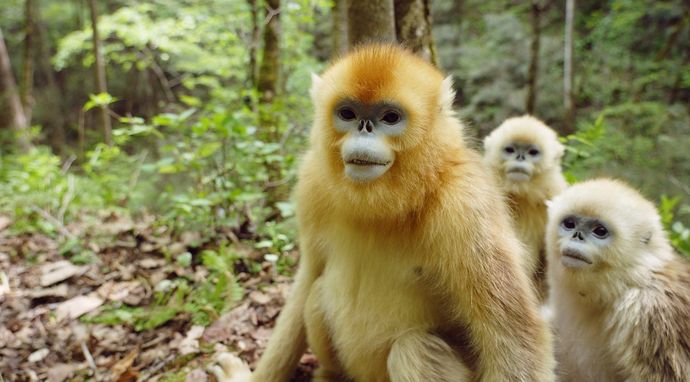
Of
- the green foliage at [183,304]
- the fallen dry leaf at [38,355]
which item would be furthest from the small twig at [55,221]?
the fallen dry leaf at [38,355]

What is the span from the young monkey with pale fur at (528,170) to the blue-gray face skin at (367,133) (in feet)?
6.92

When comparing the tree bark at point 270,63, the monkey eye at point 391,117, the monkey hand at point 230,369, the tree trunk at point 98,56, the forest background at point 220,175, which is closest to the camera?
the monkey eye at point 391,117

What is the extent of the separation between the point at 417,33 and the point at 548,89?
9.51m

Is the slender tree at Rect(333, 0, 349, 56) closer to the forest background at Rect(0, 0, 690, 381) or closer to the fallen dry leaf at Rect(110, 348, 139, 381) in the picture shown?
the forest background at Rect(0, 0, 690, 381)

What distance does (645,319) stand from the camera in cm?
249

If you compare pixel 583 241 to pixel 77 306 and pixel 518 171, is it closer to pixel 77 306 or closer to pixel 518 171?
pixel 518 171

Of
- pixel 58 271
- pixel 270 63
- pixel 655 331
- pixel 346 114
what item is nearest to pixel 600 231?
pixel 655 331

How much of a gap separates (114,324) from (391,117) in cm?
276

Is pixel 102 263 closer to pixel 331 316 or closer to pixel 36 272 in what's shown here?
pixel 36 272

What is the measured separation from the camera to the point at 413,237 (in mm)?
2209

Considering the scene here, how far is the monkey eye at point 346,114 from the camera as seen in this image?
2.18 meters

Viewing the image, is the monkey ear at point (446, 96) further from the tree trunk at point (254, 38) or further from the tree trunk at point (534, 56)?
the tree trunk at point (534, 56)

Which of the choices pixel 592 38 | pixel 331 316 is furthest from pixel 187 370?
pixel 592 38

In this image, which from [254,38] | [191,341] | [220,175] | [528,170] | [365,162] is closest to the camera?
[365,162]
